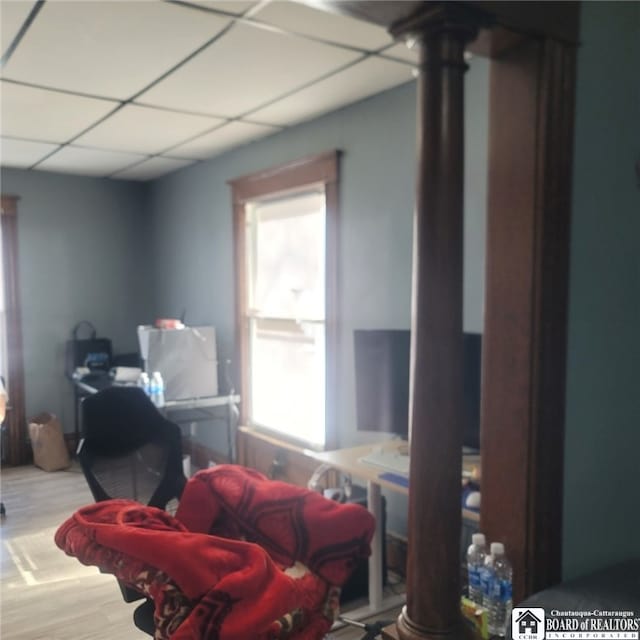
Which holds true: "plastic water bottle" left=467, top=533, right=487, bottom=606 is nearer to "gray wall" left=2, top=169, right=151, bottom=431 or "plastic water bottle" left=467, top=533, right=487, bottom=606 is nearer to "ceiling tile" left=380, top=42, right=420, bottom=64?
"ceiling tile" left=380, top=42, right=420, bottom=64

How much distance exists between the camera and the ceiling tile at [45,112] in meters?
Result: 3.06

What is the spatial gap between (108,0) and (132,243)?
12.2 ft

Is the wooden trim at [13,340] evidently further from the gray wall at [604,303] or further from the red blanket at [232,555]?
the gray wall at [604,303]

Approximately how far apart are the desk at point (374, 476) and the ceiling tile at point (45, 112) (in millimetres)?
2144

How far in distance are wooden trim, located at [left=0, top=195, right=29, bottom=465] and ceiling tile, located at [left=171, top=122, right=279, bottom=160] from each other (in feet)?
5.43

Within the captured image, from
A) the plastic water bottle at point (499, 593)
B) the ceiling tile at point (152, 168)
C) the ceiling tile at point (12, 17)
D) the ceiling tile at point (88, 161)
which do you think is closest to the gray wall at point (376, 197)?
the ceiling tile at point (152, 168)

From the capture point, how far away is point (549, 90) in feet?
5.49

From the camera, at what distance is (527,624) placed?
155 centimetres

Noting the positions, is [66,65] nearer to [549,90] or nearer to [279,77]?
[279,77]

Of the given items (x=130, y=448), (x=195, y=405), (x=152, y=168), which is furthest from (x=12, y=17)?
(x=152, y=168)

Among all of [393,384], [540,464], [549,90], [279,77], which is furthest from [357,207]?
[540,464]

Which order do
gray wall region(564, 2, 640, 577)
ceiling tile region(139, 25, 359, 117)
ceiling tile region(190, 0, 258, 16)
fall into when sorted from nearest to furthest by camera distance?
gray wall region(564, 2, 640, 577) < ceiling tile region(190, 0, 258, 16) < ceiling tile region(139, 25, 359, 117)

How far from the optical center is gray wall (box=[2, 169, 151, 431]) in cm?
518

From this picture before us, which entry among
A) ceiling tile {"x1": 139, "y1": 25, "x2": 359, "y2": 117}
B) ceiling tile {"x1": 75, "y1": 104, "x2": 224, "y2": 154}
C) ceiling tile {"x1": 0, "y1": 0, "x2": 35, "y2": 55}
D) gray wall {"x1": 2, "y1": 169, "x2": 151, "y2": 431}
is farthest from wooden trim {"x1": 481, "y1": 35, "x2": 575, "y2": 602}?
gray wall {"x1": 2, "y1": 169, "x2": 151, "y2": 431}
